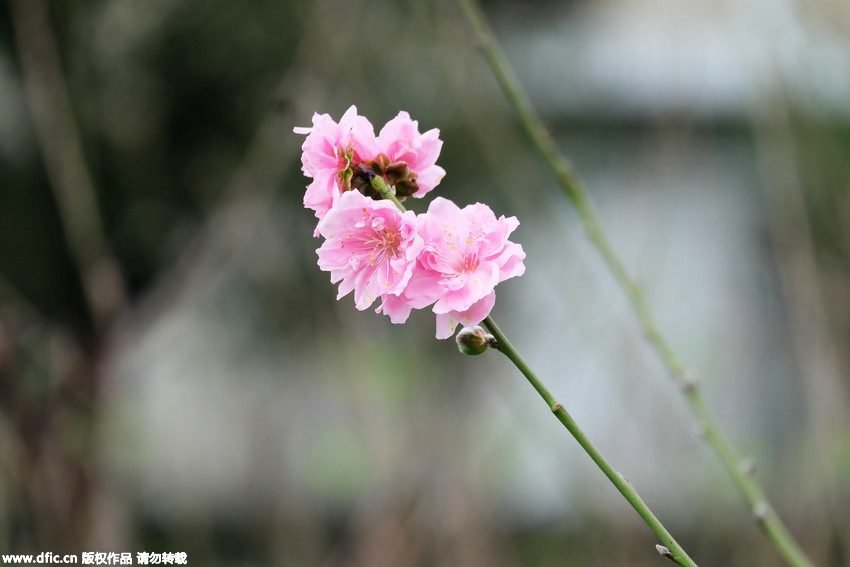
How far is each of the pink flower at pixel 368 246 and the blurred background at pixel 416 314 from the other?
0.61 m

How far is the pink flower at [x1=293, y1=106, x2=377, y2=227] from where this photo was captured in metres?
0.57

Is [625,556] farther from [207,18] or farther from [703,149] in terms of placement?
[207,18]

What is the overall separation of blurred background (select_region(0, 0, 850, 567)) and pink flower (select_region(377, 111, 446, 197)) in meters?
0.59

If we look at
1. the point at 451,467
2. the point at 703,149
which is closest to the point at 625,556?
the point at 451,467

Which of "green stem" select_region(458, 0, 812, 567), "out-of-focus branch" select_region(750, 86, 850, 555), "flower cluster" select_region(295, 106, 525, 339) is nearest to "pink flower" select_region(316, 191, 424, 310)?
"flower cluster" select_region(295, 106, 525, 339)

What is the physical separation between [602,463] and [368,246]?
0.78 feet

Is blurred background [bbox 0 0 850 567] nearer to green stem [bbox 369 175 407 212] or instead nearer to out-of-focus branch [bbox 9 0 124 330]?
out-of-focus branch [bbox 9 0 124 330]

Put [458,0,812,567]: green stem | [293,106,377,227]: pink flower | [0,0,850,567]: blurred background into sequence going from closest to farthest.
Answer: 1. [293,106,377,227]: pink flower
2. [458,0,812,567]: green stem
3. [0,0,850,567]: blurred background

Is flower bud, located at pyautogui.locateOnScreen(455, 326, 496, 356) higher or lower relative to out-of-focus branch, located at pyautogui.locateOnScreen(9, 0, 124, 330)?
lower

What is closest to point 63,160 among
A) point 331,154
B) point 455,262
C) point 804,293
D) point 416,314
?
point 416,314

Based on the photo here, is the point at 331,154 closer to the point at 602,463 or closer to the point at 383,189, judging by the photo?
the point at 383,189

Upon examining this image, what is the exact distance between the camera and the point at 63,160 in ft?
5.46

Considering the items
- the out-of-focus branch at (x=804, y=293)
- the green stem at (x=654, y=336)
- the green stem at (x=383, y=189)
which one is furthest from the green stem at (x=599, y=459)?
the out-of-focus branch at (x=804, y=293)

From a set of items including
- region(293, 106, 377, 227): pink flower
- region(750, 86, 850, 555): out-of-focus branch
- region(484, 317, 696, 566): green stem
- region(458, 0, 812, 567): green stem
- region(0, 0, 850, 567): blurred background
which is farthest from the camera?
region(0, 0, 850, 567): blurred background
